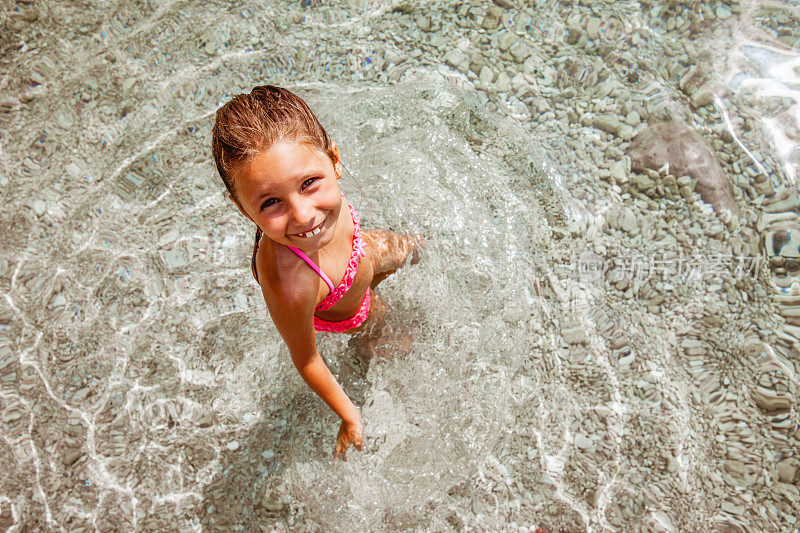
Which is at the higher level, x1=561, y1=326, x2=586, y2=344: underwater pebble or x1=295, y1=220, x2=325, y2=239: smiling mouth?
x1=295, y1=220, x2=325, y2=239: smiling mouth

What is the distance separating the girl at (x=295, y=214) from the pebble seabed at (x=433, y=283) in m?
0.71

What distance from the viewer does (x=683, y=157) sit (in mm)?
3314

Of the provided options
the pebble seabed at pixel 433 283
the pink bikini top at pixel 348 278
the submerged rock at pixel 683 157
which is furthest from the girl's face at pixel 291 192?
the submerged rock at pixel 683 157

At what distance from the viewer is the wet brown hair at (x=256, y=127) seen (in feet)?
5.27

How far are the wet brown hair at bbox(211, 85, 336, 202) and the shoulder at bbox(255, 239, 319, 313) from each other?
29cm

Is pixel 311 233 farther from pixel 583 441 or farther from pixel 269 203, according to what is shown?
pixel 583 441

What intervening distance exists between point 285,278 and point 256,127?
1.77 ft

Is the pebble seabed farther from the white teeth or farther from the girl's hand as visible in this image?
the white teeth

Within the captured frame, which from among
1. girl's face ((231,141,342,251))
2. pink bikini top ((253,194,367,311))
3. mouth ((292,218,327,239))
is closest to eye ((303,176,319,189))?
girl's face ((231,141,342,251))

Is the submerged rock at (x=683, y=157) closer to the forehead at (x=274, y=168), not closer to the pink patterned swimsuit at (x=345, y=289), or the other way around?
the pink patterned swimsuit at (x=345, y=289)

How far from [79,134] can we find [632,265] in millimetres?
3478

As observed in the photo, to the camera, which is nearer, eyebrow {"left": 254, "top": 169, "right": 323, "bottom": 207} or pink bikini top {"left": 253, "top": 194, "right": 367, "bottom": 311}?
eyebrow {"left": 254, "top": 169, "right": 323, "bottom": 207}

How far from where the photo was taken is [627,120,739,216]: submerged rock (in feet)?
10.7

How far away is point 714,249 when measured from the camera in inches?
126
